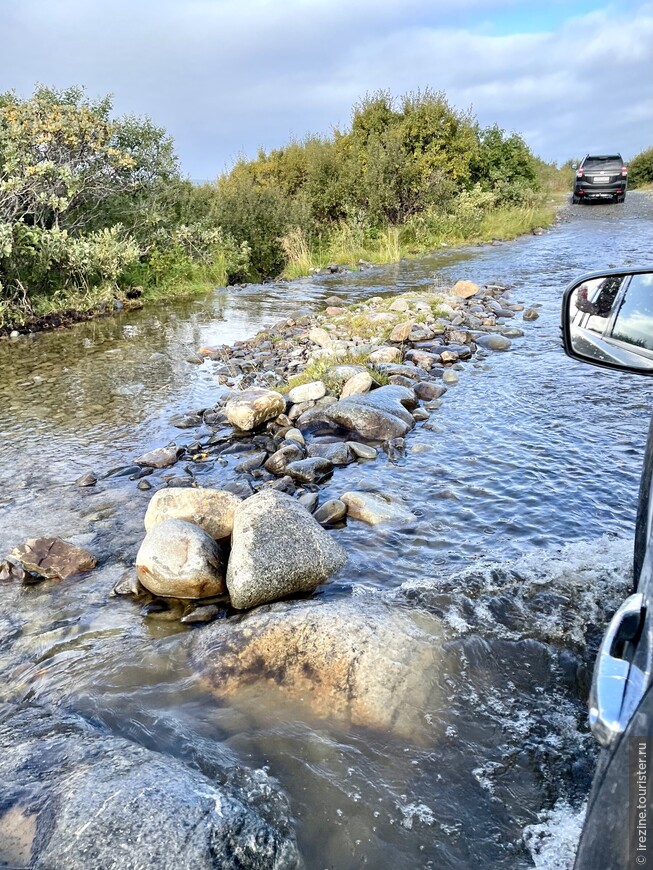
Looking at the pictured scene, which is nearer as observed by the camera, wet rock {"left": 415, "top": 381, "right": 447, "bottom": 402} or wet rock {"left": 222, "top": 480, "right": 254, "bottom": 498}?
wet rock {"left": 222, "top": 480, "right": 254, "bottom": 498}

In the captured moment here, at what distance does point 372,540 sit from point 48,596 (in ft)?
7.23

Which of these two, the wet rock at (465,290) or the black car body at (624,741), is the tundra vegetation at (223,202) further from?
the black car body at (624,741)

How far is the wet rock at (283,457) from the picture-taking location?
5744 mm

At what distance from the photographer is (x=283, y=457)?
19.1ft

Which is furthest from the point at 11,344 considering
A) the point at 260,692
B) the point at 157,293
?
the point at 260,692

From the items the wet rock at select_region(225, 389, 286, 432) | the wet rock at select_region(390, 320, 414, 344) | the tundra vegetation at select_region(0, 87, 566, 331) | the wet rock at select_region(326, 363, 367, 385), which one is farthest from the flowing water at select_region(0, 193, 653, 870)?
the tundra vegetation at select_region(0, 87, 566, 331)

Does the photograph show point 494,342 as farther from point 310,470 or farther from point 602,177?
point 602,177

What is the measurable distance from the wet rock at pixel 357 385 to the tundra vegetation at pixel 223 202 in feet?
27.3

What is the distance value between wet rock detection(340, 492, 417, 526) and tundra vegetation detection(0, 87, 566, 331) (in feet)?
33.8

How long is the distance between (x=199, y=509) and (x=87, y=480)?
6.07 ft

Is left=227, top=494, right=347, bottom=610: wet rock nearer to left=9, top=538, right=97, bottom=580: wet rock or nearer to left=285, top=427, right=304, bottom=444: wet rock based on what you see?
left=9, top=538, right=97, bottom=580: wet rock

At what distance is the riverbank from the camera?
13432mm

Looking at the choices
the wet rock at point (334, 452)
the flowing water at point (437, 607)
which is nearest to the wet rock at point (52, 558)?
the flowing water at point (437, 607)

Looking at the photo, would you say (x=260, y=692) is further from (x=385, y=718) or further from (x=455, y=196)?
(x=455, y=196)
